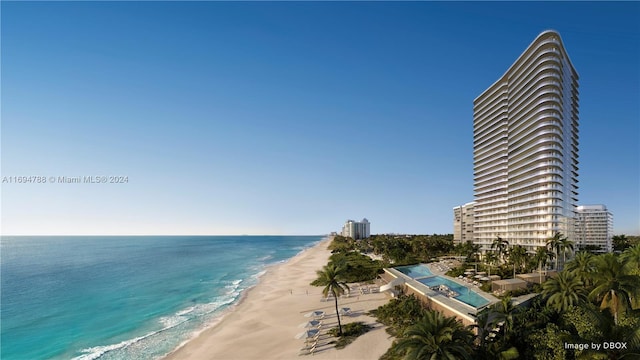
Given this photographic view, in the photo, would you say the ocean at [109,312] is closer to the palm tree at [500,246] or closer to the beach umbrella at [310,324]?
the beach umbrella at [310,324]

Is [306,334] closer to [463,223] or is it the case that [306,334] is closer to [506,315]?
[506,315]

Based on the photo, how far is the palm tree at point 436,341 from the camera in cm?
1623

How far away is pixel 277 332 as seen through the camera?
1405 inches

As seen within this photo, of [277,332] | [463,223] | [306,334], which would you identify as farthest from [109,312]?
[463,223]

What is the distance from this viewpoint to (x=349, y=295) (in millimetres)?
48656

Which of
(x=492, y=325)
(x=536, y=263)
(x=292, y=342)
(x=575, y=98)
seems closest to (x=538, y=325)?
(x=492, y=325)

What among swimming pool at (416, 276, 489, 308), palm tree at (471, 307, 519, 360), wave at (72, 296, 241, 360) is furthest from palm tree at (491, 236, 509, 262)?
wave at (72, 296, 241, 360)

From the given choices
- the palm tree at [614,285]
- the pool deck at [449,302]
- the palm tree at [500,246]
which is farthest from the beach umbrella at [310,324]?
the palm tree at [500,246]

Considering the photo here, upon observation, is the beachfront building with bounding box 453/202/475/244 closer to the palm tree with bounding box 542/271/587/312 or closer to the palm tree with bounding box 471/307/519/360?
the palm tree with bounding box 542/271/587/312

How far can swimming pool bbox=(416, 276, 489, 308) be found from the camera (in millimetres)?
30413

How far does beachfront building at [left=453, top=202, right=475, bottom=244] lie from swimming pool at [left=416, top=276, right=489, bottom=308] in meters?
94.5

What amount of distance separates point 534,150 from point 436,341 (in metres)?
75.9

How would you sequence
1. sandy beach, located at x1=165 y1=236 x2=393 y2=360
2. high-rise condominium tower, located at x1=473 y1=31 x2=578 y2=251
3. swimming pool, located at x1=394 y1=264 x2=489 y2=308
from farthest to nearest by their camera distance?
1. high-rise condominium tower, located at x1=473 y1=31 x2=578 y2=251
2. swimming pool, located at x1=394 y1=264 x2=489 y2=308
3. sandy beach, located at x1=165 y1=236 x2=393 y2=360

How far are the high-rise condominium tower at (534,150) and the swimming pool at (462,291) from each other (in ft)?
143
